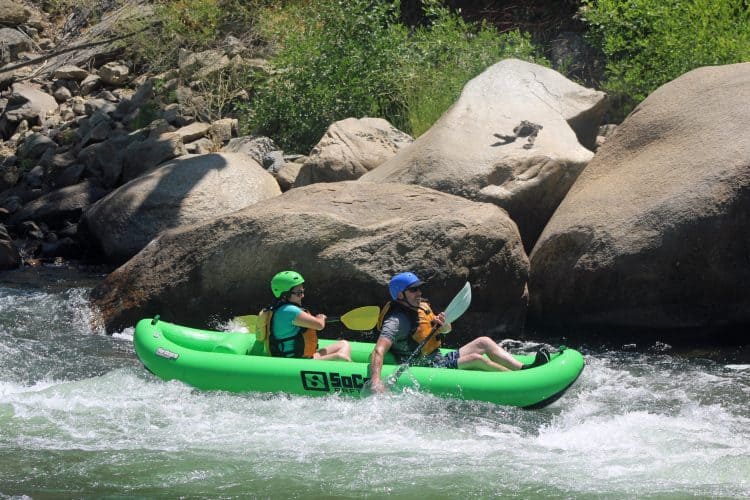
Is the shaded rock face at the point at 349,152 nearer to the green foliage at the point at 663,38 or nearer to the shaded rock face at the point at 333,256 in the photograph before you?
the shaded rock face at the point at 333,256

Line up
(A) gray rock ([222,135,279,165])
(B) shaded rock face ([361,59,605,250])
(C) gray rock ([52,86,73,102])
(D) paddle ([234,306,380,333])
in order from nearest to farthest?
(D) paddle ([234,306,380,333]), (B) shaded rock face ([361,59,605,250]), (A) gray rock ([222,135,279,165]), (C) gray rock ([52,86,73,102])

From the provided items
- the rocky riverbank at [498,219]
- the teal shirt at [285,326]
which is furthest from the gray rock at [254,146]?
the teal shirt at [285,326]

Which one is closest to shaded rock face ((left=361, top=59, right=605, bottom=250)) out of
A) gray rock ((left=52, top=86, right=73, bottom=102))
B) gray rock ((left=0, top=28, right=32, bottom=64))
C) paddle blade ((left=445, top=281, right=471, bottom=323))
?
paddle blade ((left=445, top=281, right=471, bottom=323))

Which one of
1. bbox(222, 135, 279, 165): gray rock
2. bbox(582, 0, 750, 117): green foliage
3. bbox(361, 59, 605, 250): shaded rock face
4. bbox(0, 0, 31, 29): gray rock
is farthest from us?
bbox(0, 0, 31, 29): gray rock

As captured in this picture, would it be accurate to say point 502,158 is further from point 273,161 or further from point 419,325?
point 273,161

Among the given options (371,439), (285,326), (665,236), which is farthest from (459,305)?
(665,236)

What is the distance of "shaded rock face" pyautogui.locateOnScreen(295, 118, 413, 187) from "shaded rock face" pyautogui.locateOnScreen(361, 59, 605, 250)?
0.65 meters

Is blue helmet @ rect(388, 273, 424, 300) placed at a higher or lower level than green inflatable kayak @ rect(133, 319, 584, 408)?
higher

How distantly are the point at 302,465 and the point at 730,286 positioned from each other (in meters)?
3.85

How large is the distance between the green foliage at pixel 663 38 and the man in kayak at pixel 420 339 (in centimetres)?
543

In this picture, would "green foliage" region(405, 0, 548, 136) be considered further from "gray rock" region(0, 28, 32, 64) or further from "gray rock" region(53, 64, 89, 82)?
"gray rock" region(0, 28, 32, 64)

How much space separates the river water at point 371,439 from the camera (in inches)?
182

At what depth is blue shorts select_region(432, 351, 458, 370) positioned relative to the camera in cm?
632

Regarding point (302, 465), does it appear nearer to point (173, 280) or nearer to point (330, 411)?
point (330, 411)
